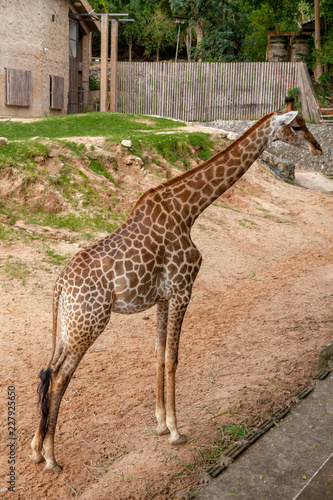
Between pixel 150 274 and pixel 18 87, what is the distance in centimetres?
1912

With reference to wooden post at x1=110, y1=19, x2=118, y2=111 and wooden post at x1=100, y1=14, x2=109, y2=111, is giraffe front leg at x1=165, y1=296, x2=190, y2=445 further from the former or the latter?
wooden post at x1=110, y1=19, x2=118, y2=111

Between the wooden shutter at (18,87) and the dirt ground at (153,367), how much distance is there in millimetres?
13313

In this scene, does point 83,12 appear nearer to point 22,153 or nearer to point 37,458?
point 22,153

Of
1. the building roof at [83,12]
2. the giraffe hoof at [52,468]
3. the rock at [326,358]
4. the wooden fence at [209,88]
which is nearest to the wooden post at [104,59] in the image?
the wooden fence at [209,88]

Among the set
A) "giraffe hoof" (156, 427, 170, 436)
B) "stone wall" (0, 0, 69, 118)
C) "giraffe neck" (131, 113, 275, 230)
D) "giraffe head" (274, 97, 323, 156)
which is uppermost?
"stone wall" (0, 0, 69, 118)

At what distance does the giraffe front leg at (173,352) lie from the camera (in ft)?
15.0

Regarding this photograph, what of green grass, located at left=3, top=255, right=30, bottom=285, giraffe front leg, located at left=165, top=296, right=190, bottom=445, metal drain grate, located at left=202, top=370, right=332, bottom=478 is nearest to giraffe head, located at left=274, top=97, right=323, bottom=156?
giraffe front leg, located at left=165, top=296, right=190, bottom=445

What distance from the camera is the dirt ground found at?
171 inches

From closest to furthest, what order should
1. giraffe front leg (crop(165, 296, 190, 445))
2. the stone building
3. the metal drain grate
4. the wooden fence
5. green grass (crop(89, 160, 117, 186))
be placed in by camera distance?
the metal drain grate, giraffe front leg (crop(165, 296, 190, 445)), green grass (crop(89, 160, 117, 186)), the stone building, the wooden fence

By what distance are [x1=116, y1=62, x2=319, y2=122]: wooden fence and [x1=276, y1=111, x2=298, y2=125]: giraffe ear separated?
19.0 meters

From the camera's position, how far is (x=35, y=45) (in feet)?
71.5

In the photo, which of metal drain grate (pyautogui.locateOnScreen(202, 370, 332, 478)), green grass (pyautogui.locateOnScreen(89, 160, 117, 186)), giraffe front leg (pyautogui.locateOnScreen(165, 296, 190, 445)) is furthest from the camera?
green grass (pyautogui.locateOnScreen(89, 160, 117, 186))

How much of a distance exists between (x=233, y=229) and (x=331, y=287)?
399cm

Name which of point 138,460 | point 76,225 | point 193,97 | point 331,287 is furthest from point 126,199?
point 193,97
